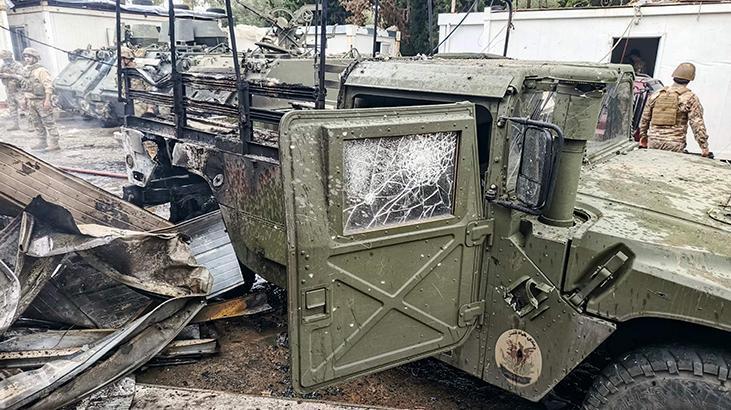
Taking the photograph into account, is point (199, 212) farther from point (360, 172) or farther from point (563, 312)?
point (563, 312)

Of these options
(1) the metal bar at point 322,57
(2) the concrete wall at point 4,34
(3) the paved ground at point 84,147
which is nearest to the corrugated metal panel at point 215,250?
(1) the metal bar at point 322,57

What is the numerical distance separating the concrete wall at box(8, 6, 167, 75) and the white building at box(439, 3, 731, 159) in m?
12.4

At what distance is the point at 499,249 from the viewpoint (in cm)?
271

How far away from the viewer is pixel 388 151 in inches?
93.5

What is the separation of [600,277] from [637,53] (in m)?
9.39

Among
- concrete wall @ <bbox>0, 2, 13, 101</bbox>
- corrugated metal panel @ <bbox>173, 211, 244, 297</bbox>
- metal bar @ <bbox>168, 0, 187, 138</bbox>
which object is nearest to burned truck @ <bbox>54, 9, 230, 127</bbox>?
concrete wall @ <bbox>0, 2, 13, 101</bbox>

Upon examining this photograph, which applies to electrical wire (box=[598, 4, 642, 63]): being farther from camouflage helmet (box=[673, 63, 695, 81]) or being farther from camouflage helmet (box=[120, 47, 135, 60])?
camouflage helmet (box=[120, 47, 135, 60])

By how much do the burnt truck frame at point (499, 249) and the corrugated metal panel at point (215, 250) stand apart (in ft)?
6.28

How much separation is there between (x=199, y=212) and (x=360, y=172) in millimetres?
3105

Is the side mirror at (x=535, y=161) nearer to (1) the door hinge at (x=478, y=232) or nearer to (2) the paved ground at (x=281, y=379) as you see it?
(1) the door hinge at (x=478, y=232)

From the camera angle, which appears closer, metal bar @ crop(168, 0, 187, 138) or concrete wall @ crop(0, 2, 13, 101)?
metal bar @ crop(168, 0, 187, 138)

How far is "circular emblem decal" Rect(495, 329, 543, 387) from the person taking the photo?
2656 mm

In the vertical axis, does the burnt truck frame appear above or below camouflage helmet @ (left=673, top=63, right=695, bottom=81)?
below

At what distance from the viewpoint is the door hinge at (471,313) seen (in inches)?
108
